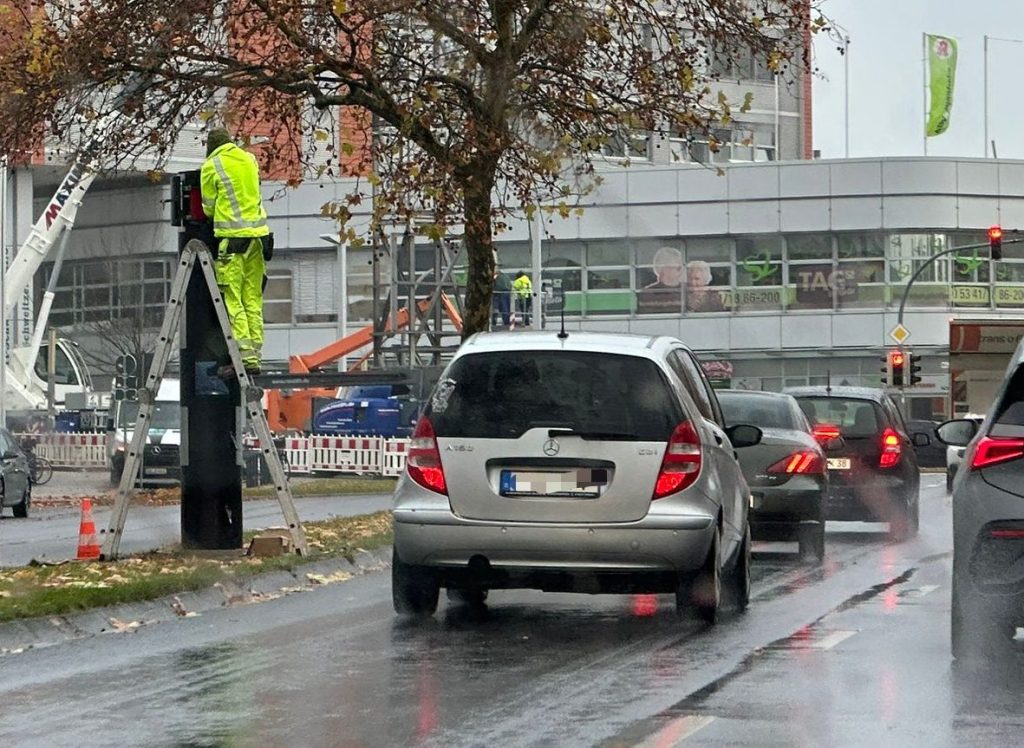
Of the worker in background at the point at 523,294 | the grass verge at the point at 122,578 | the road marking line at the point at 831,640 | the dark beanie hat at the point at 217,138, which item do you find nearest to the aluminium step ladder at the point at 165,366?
the grass verge at the point at 122,578

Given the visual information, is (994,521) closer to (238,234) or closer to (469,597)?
(469,597)

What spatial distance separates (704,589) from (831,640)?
84cm

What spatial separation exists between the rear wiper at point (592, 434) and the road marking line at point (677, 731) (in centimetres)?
344

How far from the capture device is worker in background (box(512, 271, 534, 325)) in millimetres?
49156

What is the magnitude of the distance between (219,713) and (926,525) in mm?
18580

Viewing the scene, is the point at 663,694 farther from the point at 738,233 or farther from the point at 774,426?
the point at 738,233

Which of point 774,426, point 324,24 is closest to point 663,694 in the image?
point 774,426

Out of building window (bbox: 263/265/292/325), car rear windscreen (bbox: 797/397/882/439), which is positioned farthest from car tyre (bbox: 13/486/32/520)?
building window (bbox: 263/265/292/325)

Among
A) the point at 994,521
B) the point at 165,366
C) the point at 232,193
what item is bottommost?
the point at 994,521

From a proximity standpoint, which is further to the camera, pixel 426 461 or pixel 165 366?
pixel 165 366

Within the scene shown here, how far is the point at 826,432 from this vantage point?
23.4 meters

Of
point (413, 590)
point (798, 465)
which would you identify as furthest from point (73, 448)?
point (413, 590)

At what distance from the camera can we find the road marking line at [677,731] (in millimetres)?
7844

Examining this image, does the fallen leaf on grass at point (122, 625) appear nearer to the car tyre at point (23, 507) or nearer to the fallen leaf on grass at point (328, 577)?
the fallen leaf on grass at point (328, 577)
